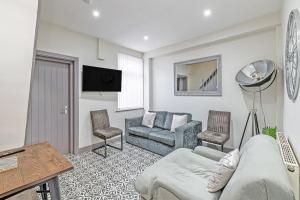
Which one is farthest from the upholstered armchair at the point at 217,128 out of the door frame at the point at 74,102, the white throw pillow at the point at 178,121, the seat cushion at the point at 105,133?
the door frame at the point at 74,102

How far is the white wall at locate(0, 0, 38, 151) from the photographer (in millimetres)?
1462

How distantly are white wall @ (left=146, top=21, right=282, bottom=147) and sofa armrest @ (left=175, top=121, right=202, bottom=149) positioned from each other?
77 cm

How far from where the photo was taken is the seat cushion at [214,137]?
2912mm

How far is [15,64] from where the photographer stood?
1.69 m

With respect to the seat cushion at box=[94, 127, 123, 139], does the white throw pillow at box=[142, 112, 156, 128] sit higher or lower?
higher

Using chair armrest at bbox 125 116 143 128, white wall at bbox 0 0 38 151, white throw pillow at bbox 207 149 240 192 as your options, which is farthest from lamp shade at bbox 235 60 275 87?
white wall at bbox 0 0 38 151

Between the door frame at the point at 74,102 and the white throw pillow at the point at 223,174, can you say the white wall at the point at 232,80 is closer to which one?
the white throw pillow at the point at 223,174

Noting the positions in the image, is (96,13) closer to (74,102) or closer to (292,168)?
(74,102)

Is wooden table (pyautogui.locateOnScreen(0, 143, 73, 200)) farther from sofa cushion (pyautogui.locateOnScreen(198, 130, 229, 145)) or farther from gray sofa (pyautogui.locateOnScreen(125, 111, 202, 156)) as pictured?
sofa cushion (pyautogui.locateOnScreen(198, 130, 229, 145))

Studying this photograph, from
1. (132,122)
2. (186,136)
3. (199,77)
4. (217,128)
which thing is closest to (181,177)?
(186,136)

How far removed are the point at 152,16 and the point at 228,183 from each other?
2.73 m

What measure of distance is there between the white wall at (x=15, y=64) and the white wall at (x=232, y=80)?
11.0ft

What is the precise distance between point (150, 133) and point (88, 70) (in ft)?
6.64

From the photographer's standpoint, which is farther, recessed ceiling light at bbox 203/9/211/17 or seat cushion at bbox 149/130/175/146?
seat cushion at bbox 149/130/175/146
